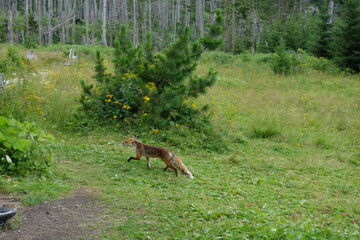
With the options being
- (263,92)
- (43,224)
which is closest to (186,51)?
(43,224)

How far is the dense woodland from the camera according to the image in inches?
1117

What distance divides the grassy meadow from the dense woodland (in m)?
9.57

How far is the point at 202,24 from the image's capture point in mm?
43062

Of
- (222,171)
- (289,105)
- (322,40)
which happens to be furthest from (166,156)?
(322,40)

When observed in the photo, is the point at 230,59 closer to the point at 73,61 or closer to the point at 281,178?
the point at 73,61

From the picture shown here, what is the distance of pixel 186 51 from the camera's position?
10117 mm

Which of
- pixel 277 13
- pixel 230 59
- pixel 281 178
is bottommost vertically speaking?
pixel 281 178

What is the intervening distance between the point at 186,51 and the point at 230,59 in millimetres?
18848

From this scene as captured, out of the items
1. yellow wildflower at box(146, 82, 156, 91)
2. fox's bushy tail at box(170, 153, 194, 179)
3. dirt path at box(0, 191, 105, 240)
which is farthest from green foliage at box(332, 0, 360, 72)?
dirt path at box(0, 191, 105, 240)

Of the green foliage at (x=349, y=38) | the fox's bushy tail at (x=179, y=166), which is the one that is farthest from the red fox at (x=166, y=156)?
the green foliage at (x=349, y=38)

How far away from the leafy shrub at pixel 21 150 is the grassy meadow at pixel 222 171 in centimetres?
24

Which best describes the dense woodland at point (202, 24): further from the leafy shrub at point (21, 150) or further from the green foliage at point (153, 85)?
the leafy shrub at point (21, 150)

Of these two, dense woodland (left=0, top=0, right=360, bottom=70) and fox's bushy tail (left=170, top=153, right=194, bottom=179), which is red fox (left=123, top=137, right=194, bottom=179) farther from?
dense woodland (left=0, top=0, right=360, bottom=70)

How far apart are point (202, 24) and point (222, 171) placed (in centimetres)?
3713
